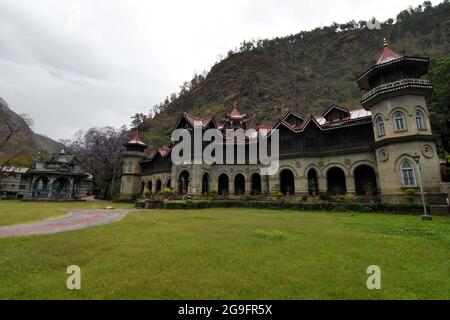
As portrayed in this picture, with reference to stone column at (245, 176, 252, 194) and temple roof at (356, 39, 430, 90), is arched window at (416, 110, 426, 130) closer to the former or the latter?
temple roof at (356, 39, 430, 90)

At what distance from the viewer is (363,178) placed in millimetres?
24828

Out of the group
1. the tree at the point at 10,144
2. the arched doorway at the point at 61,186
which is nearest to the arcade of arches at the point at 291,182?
the arched doorway at the point at 61,186

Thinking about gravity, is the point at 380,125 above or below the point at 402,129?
above

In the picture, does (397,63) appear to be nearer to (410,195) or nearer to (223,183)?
(410,195)

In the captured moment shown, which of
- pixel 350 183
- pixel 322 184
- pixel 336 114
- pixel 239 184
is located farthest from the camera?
pixel 239 184

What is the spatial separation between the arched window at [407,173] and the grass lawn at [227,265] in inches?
463

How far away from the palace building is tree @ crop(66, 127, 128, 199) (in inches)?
488

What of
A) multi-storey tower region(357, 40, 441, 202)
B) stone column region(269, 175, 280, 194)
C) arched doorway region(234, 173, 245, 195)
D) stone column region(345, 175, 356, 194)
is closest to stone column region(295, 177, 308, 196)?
stone column region(269, 175, 280, 194)

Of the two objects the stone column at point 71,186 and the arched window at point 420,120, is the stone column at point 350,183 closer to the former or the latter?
the arched window at point 420,120

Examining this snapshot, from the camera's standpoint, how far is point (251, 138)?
31.3m

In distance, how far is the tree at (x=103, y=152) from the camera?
4437cm

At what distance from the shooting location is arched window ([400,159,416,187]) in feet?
60.5

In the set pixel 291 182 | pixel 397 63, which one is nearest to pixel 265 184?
pixel 291 182

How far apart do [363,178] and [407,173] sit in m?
6.13
